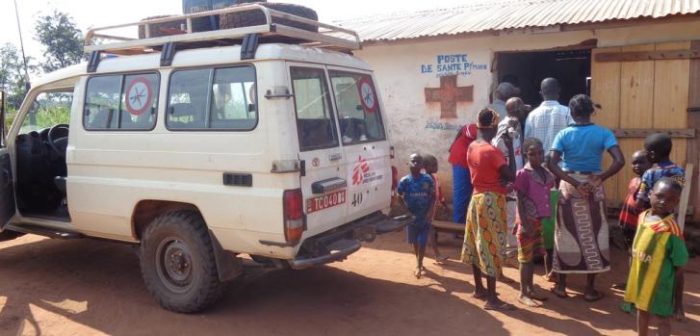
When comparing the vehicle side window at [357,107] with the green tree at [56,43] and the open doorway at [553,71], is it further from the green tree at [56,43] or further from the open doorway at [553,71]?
the green tree at [56,43]

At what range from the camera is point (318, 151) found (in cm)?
384

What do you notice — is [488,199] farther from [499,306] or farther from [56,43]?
[56,43]

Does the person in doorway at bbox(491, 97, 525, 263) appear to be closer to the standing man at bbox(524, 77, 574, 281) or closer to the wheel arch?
the standing man at bbox(524, 77, 574, 281)

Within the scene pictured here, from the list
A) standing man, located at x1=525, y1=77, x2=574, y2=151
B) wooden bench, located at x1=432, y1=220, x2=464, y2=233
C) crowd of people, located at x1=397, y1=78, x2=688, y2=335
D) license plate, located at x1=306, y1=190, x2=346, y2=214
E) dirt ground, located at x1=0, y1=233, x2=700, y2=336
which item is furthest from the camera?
wooden bench, located at x1=432, y1=220, x2=464, y2=233

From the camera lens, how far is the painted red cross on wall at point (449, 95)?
6.94m

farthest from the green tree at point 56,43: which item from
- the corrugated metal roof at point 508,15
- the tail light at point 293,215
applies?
the tail light at point 293,215

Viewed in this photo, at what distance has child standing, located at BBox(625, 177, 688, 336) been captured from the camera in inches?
124

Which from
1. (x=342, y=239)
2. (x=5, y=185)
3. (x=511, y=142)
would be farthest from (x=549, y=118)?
(x=5, y=185)

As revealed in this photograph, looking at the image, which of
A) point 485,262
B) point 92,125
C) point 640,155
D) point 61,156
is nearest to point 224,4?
point 92,125

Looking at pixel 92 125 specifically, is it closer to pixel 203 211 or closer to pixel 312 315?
pixel 203 211

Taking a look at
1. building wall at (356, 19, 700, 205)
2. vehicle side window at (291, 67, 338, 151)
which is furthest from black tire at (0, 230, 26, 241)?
building wall at (356, 19, 700, 205)

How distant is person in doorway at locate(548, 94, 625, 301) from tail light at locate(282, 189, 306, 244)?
2047mm

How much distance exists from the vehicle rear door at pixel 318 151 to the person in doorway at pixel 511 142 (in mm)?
1507

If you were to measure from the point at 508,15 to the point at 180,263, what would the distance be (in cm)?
489
